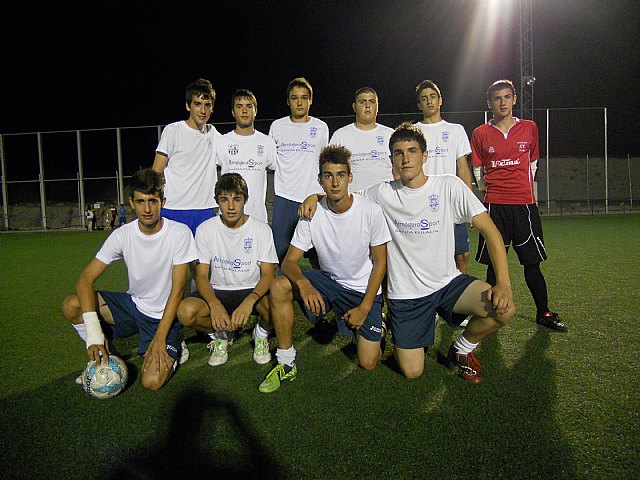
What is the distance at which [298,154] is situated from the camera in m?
4.43

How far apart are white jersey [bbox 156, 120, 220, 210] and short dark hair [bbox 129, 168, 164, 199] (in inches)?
43.6

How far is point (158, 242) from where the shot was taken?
3146mm

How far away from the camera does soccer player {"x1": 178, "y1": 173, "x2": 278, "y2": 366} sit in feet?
10.8

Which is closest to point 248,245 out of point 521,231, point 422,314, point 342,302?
point 342,302

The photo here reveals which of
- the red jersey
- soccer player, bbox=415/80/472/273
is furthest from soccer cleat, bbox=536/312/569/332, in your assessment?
the red jersey

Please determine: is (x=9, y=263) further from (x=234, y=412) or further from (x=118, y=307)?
(x=234, y=412)

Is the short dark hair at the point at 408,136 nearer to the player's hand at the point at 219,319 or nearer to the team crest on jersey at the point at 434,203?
the team crest on jersey at the point at 434,203

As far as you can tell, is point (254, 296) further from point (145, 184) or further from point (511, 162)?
point (511, 162)

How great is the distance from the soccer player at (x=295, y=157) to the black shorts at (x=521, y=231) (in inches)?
70.1

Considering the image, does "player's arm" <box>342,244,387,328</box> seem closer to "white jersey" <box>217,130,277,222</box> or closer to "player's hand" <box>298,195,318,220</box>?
"player's hand" <box>298,195,318,220</box>

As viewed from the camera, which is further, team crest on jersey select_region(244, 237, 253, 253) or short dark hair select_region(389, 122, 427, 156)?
team crest on jersey select_region(244, 237, 253, 253)

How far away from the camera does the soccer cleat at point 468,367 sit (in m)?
2.80

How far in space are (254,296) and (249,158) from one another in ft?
5.46

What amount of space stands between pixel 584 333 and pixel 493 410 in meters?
1.79
